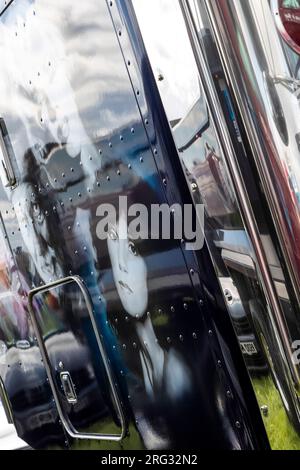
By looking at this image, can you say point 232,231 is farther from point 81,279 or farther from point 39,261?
point 39,261

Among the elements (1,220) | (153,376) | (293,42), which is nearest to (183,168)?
(293,42)

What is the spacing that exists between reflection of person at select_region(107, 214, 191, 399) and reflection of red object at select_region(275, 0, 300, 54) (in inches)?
28.9

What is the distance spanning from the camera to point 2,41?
2916mm

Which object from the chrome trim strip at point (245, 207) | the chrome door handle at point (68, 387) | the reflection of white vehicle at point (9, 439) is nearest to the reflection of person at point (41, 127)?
the chrome door handle at point (68, 387)

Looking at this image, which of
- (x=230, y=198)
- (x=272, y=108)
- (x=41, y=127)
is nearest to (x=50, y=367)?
(x=41, y=127)

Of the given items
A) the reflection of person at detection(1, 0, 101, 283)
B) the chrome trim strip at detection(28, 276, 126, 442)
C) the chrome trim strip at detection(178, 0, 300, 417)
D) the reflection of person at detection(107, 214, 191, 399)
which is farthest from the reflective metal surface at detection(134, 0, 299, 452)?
the chrome trim strip at detection(28, 276, 126, 442)

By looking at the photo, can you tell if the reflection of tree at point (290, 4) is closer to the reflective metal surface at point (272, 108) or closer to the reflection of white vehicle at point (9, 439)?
the reflective metal surface at point (272, 108)

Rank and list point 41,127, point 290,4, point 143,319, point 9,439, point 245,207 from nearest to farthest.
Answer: point 290,4 < point 245,207 < point 143,319 < point 41,127 < point 9,439

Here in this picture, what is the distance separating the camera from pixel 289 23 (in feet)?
6.31

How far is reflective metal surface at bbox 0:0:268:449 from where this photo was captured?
219cm

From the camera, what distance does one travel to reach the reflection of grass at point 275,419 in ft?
6.70

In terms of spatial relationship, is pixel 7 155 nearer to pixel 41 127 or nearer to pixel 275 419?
pixel 41 127

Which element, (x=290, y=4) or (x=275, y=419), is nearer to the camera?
(x=290, y=4)

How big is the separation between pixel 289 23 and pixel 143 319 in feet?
3.16
